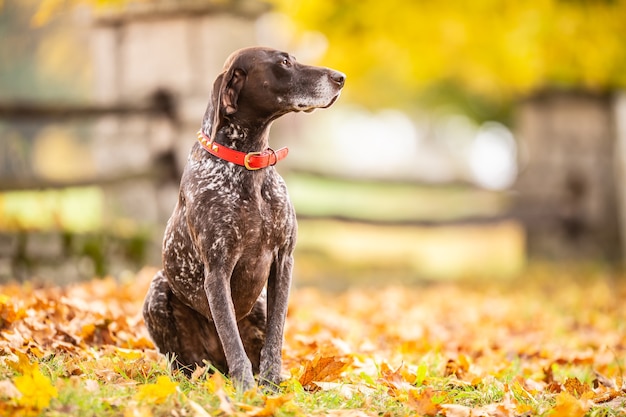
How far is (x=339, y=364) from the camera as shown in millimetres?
3805

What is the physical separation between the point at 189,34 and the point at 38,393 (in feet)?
18.5

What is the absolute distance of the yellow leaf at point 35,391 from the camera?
294 centimetres

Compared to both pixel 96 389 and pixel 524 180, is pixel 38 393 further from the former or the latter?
pixel 524 180

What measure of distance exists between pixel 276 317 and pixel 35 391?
1.15 metres

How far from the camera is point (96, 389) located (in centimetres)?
319

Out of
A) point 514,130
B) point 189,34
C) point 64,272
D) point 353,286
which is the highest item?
point 189,34

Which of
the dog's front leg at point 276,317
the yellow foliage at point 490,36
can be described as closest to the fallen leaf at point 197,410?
the dog's front leg at point 276,317

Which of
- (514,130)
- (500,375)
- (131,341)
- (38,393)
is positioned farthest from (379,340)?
(514,130)

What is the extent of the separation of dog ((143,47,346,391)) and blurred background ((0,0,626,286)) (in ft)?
12.3

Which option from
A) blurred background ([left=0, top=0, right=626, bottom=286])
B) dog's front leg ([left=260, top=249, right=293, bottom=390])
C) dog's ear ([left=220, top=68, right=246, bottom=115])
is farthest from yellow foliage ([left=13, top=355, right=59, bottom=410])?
blurred background ([left=0, top=0, right=626, bottom=286])

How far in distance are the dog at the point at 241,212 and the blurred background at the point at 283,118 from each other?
148 inches

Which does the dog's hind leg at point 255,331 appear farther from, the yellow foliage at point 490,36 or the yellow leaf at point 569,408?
the yellow foliage at point 490,36

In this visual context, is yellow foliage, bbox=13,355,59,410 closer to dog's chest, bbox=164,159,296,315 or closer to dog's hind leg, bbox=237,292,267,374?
dog's chest, bbox=164,159,296,315

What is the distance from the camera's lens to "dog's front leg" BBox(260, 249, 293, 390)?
367cm
